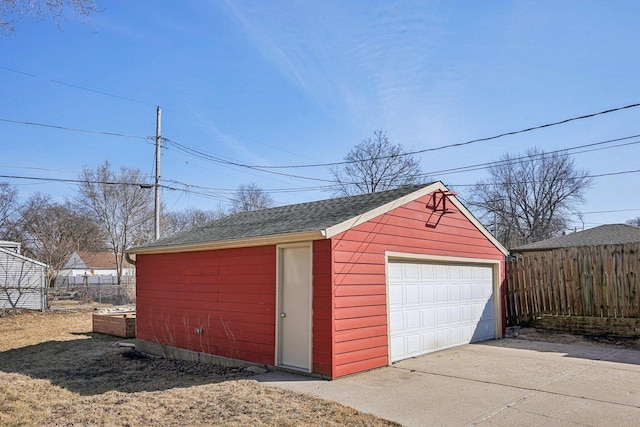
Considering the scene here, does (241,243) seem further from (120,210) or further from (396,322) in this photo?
(120,210)

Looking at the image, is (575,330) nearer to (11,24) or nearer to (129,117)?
(11,24)

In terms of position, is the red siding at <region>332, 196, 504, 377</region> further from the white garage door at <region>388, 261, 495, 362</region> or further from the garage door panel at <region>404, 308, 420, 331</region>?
the garage door panel at <region>404, 308, 420, 331</region>

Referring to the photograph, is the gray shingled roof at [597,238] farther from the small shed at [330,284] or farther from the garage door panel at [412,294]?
the garage door panel at [412,294]

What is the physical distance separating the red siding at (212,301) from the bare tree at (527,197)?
29688mm

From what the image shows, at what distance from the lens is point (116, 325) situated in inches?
515

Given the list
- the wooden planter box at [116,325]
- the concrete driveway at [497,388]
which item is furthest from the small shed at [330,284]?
the wooden planter box at [116,325]

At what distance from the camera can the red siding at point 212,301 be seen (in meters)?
7.71

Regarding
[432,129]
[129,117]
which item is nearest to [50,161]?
[129,117]

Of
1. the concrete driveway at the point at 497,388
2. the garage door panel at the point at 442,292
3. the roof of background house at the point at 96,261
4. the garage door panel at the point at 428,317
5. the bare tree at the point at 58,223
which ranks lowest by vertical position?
the concrete driveway at the point at 497,388

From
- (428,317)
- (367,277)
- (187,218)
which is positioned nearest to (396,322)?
(428,317)

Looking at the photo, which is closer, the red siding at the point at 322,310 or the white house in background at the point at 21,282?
the red siding at the point at 322,310

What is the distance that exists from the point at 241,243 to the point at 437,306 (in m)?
4.18

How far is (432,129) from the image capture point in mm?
16078

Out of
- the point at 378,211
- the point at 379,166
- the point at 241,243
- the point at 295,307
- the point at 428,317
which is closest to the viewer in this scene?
the point at 295,307
